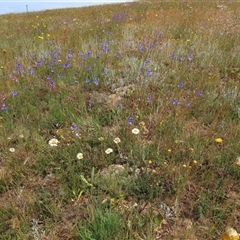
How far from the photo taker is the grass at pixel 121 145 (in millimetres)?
2053

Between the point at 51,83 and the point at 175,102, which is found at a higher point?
the point at 51,83

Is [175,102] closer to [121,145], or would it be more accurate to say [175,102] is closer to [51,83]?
[121,145]

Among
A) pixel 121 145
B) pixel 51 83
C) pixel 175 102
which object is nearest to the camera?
pixel 121 145

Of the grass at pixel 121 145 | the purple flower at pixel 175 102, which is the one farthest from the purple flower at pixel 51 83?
the purple flower at pixel 175 102

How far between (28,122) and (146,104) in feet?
5.06

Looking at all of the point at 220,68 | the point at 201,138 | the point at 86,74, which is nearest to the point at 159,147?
the point at 201,138

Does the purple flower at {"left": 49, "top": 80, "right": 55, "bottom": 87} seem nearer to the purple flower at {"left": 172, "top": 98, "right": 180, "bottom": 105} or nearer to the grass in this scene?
the grass

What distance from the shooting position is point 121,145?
9.10 ft

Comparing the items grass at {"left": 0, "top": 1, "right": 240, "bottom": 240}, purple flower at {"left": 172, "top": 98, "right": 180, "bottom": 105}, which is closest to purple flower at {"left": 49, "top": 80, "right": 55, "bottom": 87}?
grass at {"left": 0, "top": 1, "right": 240, "bottom": 240}

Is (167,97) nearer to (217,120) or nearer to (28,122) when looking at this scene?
(217,120)

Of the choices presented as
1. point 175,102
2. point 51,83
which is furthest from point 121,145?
point 51,83

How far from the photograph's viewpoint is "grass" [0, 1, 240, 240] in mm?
2053

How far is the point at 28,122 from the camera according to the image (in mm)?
3258

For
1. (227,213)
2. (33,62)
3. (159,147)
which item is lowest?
(227,213)
